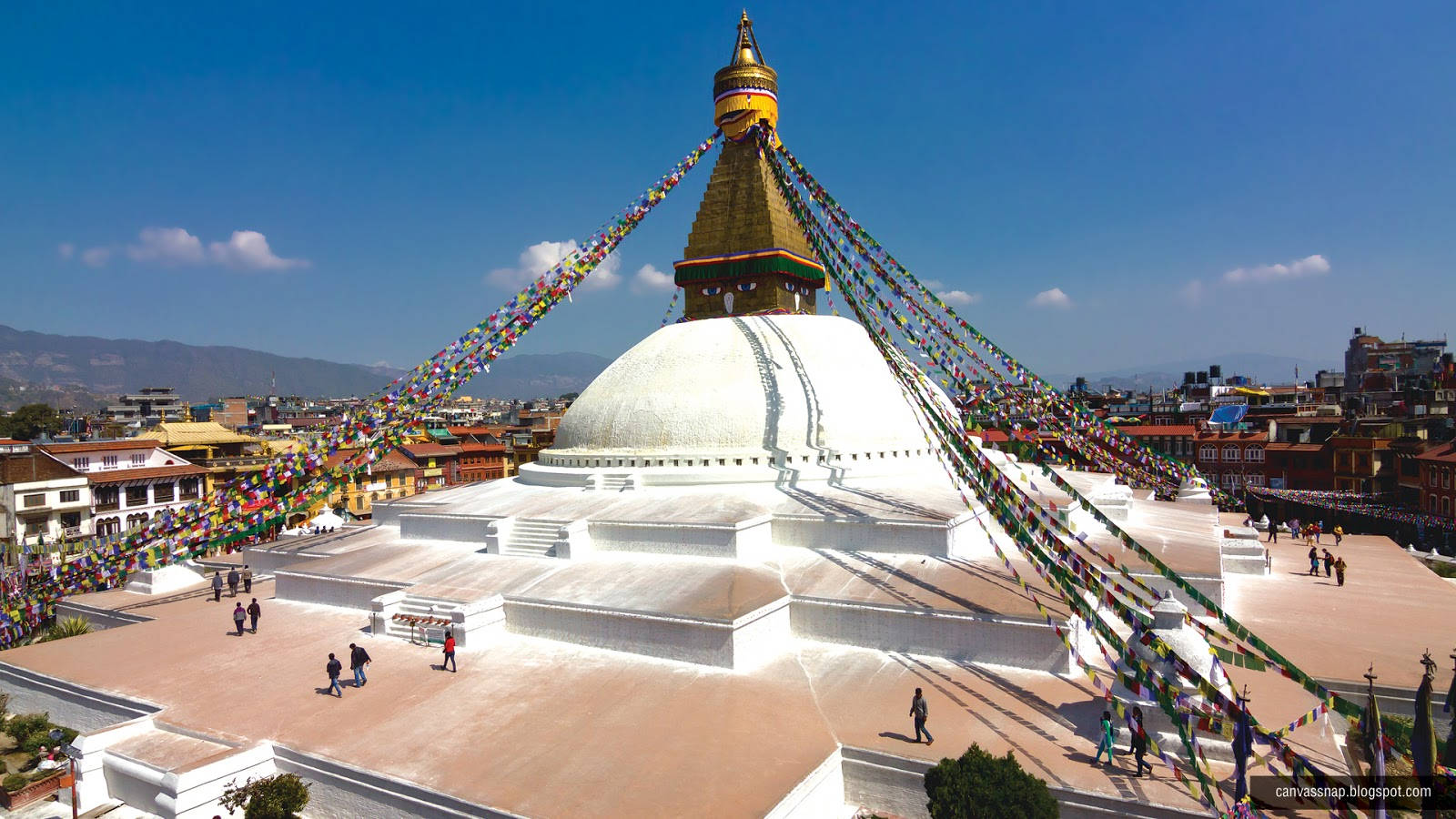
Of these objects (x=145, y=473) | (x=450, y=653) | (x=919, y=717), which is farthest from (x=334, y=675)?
(x=145, y=473)

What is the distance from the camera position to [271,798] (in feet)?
20.4

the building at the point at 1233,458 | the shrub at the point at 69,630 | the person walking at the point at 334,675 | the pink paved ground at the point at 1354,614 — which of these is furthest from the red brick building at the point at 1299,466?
the shrub at the point at 69,630

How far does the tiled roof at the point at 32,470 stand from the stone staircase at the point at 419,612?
17261mm

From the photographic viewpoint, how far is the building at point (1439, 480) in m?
20.8

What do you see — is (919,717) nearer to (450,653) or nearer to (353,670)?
(450,653)

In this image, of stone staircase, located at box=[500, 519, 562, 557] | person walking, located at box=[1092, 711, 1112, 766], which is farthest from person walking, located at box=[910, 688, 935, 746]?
stone staircase, located at box=[500, 519, 562, 557]

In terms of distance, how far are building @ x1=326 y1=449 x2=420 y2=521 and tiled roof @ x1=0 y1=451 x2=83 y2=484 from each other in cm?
695

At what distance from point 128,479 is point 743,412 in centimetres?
1964

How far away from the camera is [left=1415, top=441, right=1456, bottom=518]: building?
68.4 ft

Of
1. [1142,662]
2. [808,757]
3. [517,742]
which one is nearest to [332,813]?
[517,742]

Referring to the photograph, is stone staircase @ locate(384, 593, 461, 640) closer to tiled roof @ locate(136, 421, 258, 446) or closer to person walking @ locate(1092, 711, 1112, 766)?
person walking @ locate(1092, 711, 1112, 766)

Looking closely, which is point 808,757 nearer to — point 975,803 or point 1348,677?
point 975,803

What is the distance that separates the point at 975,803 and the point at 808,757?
155 centimetres

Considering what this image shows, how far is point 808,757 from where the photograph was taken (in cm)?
639
